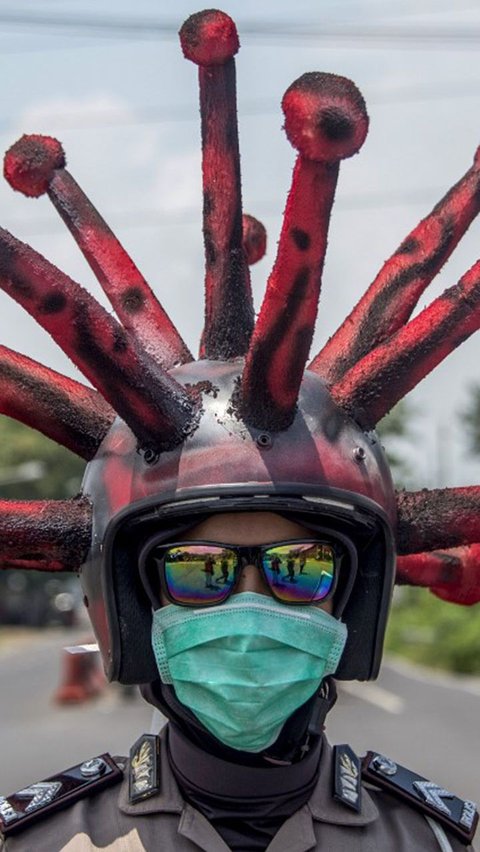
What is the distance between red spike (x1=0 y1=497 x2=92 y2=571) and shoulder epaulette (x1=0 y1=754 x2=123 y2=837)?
1.69 feet

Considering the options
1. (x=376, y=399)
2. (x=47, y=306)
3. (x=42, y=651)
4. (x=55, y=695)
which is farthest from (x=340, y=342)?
(x=42, y=651)

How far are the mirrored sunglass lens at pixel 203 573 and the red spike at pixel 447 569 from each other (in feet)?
2.54

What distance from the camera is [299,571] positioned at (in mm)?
2902

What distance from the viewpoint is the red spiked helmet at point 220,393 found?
2799 millimetres

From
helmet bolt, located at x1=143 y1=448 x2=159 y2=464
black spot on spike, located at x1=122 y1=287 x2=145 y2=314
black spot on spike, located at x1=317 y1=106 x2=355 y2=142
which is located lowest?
helmet bolt, located at x1=143 y1=448 x2=159 y2=464

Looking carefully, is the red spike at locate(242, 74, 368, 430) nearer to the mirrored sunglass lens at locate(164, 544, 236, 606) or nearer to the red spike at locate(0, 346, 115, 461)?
the mirrored sunglass lens at locate(164, 544, 236, 606)

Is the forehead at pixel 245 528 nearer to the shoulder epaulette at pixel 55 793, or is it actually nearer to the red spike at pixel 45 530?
the red spike at pixel 45 530

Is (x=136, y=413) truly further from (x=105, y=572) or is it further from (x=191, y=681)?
(x=191, y=681)

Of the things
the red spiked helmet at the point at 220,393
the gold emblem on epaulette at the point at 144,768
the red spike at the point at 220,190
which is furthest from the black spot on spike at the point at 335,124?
the gold emblem on epaulette at the point at 144,768

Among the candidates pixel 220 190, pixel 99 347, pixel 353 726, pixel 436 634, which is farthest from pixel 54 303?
pixel 436 634

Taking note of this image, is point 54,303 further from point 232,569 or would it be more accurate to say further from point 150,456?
point 232,569

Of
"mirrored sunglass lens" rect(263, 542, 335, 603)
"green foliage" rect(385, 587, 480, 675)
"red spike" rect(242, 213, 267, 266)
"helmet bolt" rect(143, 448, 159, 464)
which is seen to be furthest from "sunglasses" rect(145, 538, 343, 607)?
"green foliage" rect(385, 587, 480, 675)

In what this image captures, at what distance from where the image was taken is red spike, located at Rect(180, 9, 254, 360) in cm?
297

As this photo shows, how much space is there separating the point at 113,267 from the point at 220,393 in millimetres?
517
